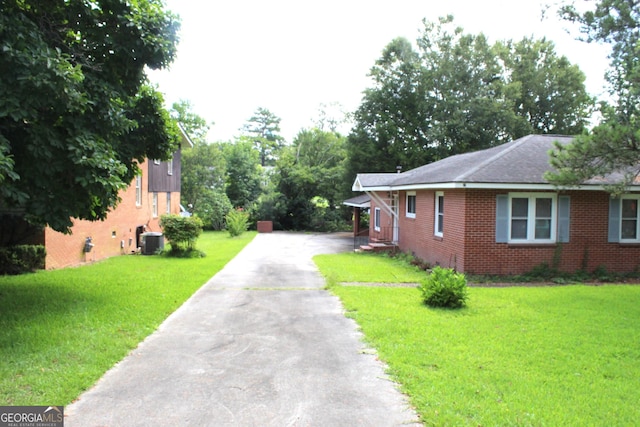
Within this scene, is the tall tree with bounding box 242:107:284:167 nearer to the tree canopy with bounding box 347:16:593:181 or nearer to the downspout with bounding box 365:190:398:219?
the tree canopy with bounding box 347:16:593:181

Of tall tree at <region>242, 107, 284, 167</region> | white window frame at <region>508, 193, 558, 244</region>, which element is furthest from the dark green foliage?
tall tree at <region>242, 107, 284, 167</region>

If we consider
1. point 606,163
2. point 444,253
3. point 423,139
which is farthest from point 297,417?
point 423,139

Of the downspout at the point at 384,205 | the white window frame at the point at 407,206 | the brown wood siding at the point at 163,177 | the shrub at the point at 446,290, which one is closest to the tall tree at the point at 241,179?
the brown wood siding at the point at 163,177

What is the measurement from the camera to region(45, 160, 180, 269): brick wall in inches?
542

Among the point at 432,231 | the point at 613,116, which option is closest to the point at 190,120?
the point at 432,231

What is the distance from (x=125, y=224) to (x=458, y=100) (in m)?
24.7

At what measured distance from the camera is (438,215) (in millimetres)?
15609

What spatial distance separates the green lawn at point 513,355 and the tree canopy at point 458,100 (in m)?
24.4

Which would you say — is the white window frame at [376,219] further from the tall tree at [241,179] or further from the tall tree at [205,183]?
the tall tree at [241,179]

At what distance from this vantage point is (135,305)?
Result: 897cm

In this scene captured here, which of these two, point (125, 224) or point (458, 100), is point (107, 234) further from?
point (458, 100)

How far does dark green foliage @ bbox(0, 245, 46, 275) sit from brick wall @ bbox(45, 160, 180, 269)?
399 mm

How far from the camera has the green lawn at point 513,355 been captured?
14.8 feet

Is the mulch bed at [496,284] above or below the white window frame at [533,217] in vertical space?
below
